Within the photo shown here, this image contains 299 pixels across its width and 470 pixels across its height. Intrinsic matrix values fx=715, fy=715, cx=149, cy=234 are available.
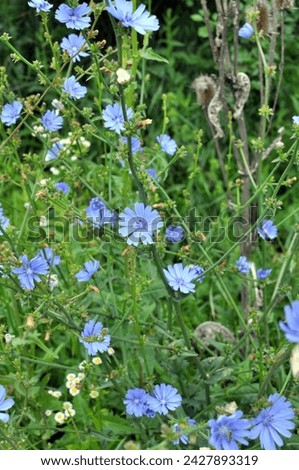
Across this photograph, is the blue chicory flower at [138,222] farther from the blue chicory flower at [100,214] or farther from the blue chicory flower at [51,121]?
Answer: the blue chicory flower at [51,121]

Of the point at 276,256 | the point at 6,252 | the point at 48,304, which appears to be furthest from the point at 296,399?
the point at 276,256

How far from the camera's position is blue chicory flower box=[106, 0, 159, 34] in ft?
5.18

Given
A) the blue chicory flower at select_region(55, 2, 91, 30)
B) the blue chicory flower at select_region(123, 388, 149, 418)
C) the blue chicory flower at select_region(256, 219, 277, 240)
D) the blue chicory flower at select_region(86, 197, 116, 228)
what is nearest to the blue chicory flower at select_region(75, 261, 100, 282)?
the blue chicory flower at select_region(86, 197, 116, 228)

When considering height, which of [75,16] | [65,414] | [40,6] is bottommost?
[65,414]

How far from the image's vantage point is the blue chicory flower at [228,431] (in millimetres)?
1489

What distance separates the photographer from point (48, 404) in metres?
2.39

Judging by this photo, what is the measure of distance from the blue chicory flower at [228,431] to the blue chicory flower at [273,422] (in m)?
0.12

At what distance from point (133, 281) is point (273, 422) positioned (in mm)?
523

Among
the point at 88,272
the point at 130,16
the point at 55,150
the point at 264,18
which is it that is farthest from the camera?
the point at 55,150

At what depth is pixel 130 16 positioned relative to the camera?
5.30 feet

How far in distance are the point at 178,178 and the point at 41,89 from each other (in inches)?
43.7

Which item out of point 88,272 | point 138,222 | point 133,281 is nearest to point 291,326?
point 138,222

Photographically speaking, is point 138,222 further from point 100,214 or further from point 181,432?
point 181,432

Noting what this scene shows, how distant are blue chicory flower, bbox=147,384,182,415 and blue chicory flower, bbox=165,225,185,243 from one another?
47 cm
